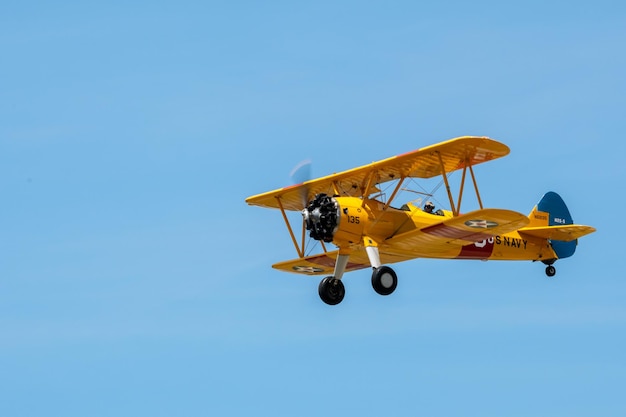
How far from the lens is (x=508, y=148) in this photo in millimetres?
30844

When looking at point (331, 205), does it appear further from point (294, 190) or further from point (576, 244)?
point (576, 244)

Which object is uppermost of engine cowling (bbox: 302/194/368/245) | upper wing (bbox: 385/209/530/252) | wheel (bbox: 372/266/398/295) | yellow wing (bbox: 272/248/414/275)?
engine cowling (bbox: 302/194/368/245)

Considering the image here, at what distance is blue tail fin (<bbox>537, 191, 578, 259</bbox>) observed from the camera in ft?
118

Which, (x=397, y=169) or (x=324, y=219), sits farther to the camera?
(x=397, y=169)

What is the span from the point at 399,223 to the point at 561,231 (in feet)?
15.3

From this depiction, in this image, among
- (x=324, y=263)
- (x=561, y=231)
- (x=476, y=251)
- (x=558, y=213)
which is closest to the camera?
(x=476, y=251)

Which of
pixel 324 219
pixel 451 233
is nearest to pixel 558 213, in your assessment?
pixel 451 233

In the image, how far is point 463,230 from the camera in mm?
31125

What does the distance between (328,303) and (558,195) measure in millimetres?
8035

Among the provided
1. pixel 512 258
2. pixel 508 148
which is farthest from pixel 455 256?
pixel 508 148

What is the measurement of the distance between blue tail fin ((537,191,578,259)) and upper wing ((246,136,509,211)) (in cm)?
456

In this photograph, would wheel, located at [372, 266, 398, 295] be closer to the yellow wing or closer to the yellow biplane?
the yellow biplane

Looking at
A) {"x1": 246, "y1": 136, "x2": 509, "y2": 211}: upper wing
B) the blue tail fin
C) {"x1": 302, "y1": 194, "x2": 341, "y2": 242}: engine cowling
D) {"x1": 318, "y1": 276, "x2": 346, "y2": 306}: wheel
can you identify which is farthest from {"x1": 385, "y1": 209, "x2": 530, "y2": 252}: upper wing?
the blue tail fin

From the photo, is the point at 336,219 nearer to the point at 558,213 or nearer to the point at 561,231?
the point at 561,231
